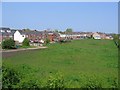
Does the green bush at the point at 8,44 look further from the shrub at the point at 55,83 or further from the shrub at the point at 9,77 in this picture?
the shrub at the point at 55,83

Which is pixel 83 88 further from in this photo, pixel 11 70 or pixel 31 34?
pixel 31 34

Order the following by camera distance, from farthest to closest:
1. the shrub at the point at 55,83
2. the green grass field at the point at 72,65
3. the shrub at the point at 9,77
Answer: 1. the green grass field at the point at 72,65
2. the shrub at the point at 9,77
3. the shrub at the point at 55,83

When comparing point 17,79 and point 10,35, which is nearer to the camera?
point 17,79

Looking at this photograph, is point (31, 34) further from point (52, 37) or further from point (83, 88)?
point (83, 88)

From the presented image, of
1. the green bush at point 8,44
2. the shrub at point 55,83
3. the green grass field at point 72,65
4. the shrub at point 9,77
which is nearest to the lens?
the shrub at point 55,83

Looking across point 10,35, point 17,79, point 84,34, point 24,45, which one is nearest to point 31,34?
point 10,35

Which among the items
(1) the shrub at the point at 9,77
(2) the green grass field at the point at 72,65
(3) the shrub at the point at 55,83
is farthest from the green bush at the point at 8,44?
(3) the shrub at the point at 55,83

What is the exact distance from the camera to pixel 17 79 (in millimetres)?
9703

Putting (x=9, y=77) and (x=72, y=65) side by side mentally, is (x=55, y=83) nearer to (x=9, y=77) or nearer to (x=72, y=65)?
(x=9, y=77)

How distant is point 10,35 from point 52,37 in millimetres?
19550

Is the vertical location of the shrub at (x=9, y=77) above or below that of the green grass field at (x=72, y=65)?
above

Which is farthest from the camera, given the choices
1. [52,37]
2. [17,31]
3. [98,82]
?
[52,37]

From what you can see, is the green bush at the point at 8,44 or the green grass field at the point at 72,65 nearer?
the green grass field at the point at 72,65

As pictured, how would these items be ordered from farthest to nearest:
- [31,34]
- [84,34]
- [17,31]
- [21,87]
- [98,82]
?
[84,34] → [31,34] → [17,31] → [98,82] → [21,87]
